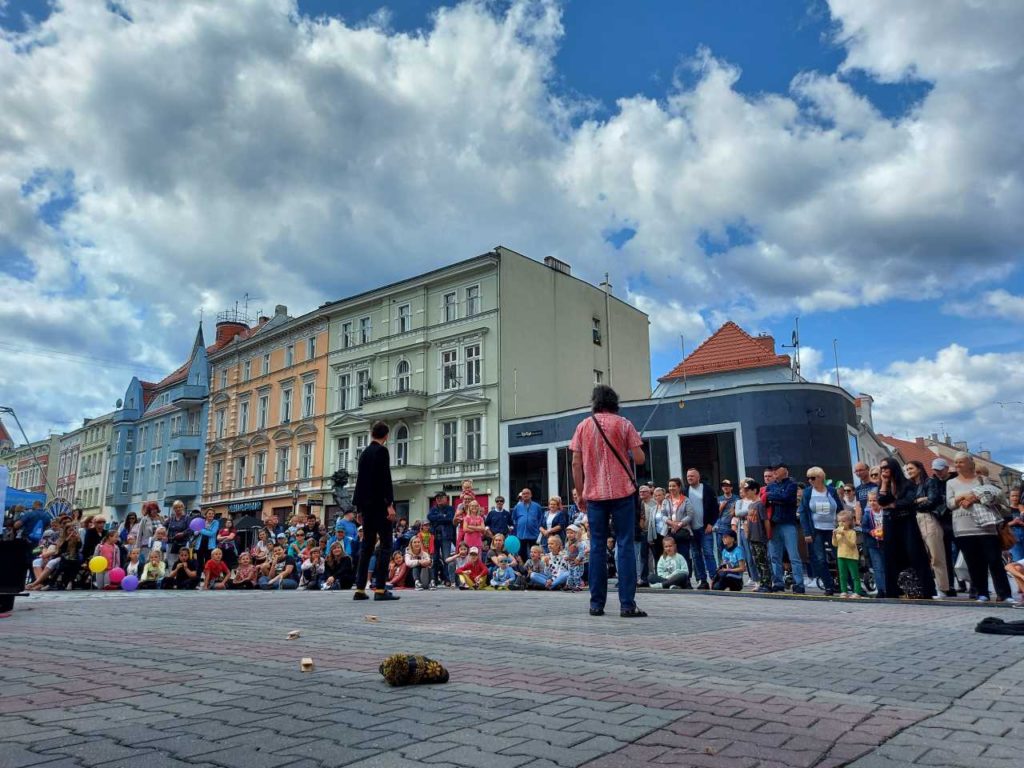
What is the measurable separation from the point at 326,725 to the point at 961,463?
9.08 meters

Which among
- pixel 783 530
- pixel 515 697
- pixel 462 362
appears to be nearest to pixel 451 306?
pixel 462 362

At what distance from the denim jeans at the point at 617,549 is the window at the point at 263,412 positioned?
4447 cm

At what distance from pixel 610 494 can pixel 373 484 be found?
3.07m

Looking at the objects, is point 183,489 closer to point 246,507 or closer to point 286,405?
point 246,507

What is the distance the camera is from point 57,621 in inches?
269

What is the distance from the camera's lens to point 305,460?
44.6 m

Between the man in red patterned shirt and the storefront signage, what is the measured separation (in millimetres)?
43090

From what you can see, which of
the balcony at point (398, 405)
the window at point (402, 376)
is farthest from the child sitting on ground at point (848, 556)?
the window at point (402, 376)

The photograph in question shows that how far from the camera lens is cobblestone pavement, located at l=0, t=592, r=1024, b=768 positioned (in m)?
2.49

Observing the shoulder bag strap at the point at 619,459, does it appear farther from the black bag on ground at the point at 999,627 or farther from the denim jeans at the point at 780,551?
the denim jeans at the point at 780,551

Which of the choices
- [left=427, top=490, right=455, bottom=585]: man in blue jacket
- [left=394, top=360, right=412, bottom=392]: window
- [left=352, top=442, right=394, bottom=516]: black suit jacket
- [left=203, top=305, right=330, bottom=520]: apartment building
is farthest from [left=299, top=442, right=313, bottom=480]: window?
[left=352, top=442, right=394, bottom=516]: black suit jacket

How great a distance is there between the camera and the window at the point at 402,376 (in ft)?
131

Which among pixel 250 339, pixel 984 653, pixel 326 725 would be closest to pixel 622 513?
pixel 984 653

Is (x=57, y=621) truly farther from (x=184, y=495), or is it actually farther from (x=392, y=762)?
(x=184, y=495)
